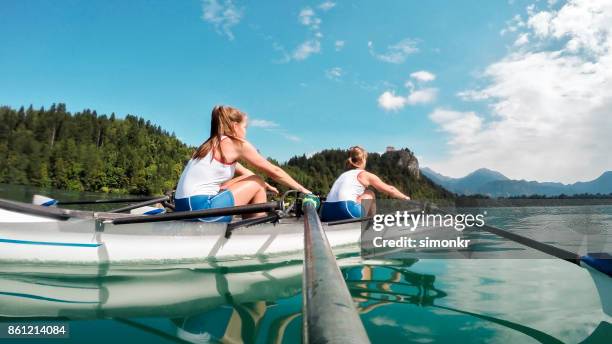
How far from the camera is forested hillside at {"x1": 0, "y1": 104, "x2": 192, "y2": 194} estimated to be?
324ft

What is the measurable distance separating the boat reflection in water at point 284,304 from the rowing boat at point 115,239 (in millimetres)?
340

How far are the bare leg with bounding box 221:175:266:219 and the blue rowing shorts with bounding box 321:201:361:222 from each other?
2.64 m

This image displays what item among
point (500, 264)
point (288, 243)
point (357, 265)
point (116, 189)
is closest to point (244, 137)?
point (288, 243)

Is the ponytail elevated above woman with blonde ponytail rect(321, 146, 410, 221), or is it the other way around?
the ponytail

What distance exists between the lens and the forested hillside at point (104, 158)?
99.6 meters

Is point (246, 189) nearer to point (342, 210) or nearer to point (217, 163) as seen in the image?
point (217, 163)

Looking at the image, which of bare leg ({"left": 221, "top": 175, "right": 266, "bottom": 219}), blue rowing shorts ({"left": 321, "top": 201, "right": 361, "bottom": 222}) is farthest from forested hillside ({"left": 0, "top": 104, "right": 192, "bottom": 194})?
bare leg ({"left": 221, "top": 175, "right": 266, "bottom": 219})

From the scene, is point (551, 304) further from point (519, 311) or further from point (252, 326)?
point (252, 326)

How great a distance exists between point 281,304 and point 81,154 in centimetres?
12621

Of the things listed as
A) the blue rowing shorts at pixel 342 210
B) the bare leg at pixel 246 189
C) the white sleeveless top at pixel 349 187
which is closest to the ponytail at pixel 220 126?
the bare leg at pixel 246 189

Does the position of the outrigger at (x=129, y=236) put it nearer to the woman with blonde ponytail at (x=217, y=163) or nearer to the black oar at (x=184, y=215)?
the black oar at (x=184, y=215)

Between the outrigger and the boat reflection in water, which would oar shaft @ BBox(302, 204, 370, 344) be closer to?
the boat reflection in water

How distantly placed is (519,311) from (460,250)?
4.62 meters

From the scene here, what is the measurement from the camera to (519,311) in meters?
3.47
